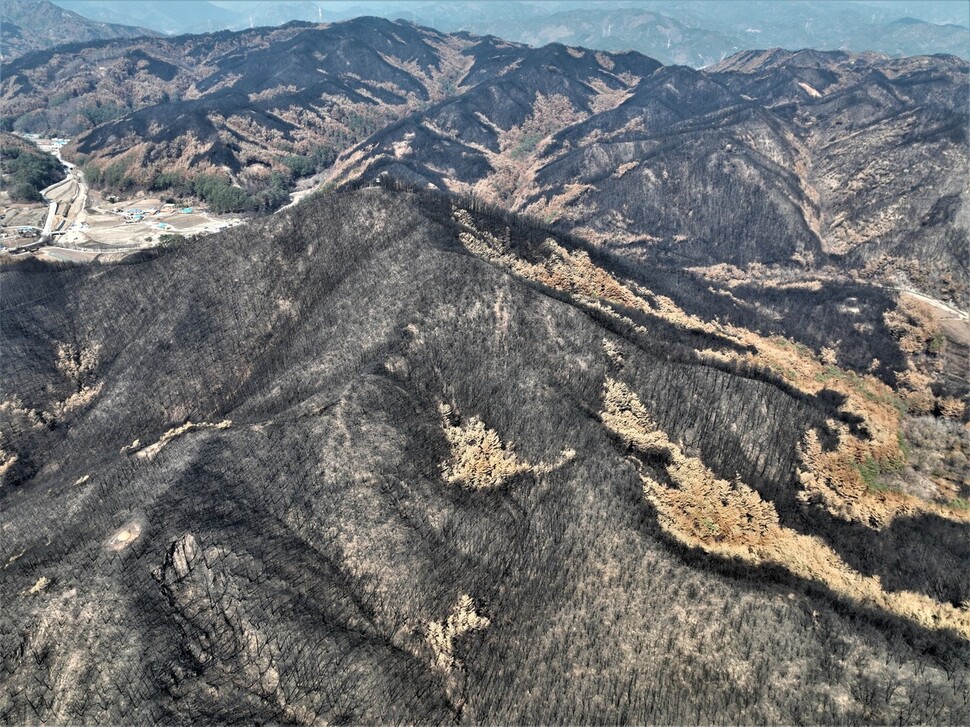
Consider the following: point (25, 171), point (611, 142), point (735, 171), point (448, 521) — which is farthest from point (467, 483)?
point (25, 171)

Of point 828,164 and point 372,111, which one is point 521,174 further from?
point 372,111

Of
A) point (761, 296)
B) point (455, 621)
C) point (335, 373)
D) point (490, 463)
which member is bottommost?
point (761, 296)

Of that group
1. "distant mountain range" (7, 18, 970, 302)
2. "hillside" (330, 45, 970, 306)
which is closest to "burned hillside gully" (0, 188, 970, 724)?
"hillside" (330, 45, 970, 306)

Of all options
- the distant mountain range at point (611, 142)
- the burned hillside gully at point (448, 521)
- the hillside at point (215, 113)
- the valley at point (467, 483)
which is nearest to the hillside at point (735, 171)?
the distant mountain range at point (611, 142)

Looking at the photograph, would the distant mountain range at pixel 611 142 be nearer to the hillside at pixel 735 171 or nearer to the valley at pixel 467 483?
the hillside at pixel 735 171

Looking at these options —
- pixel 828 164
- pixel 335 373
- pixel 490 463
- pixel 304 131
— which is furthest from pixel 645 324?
pixel 304 131

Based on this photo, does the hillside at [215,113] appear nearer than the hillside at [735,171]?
No

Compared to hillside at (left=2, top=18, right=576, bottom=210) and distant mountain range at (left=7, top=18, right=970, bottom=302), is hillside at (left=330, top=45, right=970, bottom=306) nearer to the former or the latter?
distant mountain range at (left=7, top=18, right=970, bottom=302)


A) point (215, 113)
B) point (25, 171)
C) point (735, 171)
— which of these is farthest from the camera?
point (215, 113)

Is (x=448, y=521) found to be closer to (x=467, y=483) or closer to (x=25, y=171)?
(x=467, y=483)
